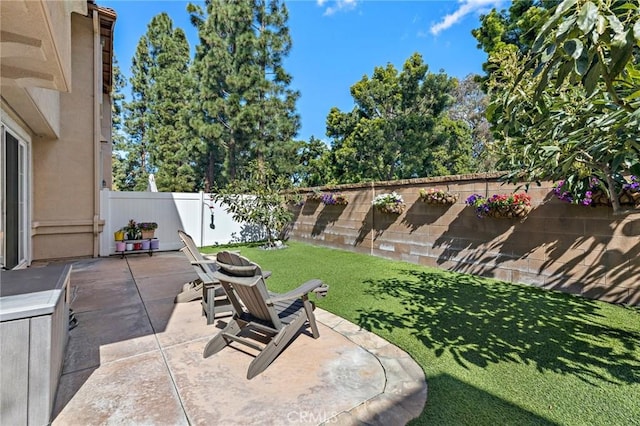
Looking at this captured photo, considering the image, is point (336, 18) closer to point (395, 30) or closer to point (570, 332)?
point (395, 30)

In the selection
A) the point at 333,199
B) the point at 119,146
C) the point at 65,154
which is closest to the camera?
the point at 65,154

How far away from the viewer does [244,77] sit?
1611cm

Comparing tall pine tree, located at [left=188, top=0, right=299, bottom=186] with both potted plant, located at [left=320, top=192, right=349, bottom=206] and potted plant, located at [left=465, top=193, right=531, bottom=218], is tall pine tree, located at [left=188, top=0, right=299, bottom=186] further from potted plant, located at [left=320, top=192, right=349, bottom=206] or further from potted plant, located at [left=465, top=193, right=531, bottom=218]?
potted plant, located at [left=465, top=193, right=531, bottom=218]

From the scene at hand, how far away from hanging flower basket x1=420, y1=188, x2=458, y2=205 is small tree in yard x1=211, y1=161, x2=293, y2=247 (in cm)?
516

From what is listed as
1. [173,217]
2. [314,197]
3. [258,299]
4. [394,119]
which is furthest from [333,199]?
[394,119]

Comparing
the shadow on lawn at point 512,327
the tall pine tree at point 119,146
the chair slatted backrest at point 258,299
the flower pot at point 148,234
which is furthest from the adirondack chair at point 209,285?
the tall pine tree at point 119,146

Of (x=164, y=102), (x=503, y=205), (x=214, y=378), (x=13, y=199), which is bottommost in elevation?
(x=214, y=378)

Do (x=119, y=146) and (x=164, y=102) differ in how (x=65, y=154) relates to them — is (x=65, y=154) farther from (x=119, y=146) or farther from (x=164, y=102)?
(x=119, y=146)

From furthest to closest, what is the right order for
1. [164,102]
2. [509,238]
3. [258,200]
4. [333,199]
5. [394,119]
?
[164,102]
[394,119]
[258,200]
[333,199]
[509,238]

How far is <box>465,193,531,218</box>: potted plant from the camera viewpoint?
18.3ft

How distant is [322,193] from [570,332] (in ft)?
24.9

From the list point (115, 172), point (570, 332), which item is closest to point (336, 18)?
point (570, 332)

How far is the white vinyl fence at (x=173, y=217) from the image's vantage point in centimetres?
880

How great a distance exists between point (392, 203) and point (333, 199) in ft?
7.61
